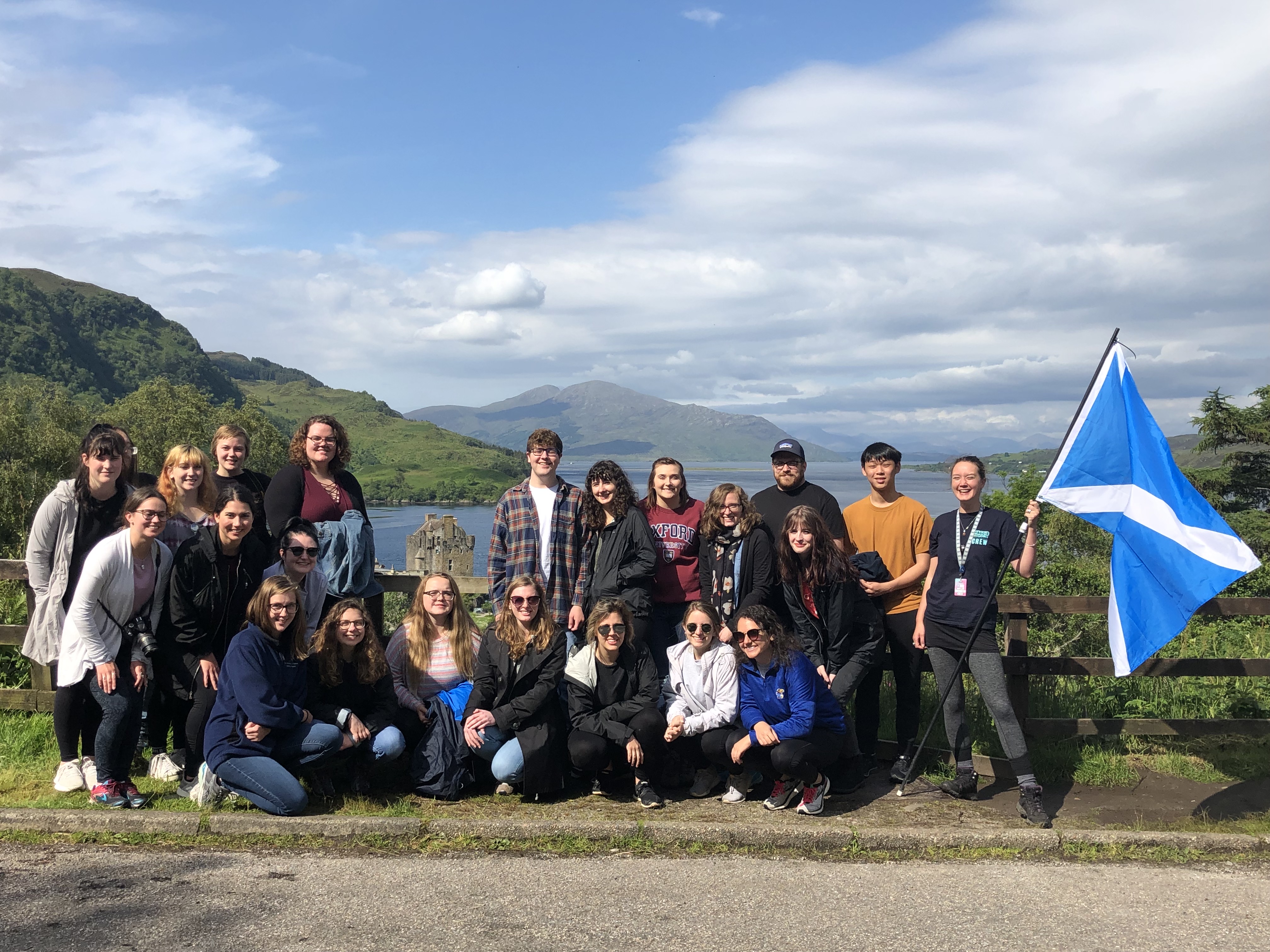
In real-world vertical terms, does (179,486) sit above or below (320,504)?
above

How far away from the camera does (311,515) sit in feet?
20.4

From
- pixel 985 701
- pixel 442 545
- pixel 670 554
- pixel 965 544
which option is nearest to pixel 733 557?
pixel 670 554

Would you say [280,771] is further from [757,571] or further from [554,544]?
[757,571]

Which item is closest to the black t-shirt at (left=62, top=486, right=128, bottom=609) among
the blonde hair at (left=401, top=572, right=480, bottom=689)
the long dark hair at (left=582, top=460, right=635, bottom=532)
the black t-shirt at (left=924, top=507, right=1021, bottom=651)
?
the blonde hair at (left=401, top=572, right=480, bottom=689)

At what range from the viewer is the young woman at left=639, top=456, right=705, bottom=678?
20.5ft

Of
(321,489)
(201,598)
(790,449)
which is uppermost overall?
(790,449)

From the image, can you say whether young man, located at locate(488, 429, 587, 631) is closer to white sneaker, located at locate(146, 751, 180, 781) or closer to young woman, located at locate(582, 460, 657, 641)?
young woman, located at locate(582, 460, 657, 641)

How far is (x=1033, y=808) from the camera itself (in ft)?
17.8

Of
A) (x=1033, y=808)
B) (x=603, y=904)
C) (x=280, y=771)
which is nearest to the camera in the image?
(x=603, y=904)

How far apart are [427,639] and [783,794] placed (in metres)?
2.37

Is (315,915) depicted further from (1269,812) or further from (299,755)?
(1269,812)

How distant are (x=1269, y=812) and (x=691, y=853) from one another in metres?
3.43

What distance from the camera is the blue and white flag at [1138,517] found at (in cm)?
547

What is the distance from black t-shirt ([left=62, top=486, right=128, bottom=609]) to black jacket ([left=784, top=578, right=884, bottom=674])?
4079 millimetres
